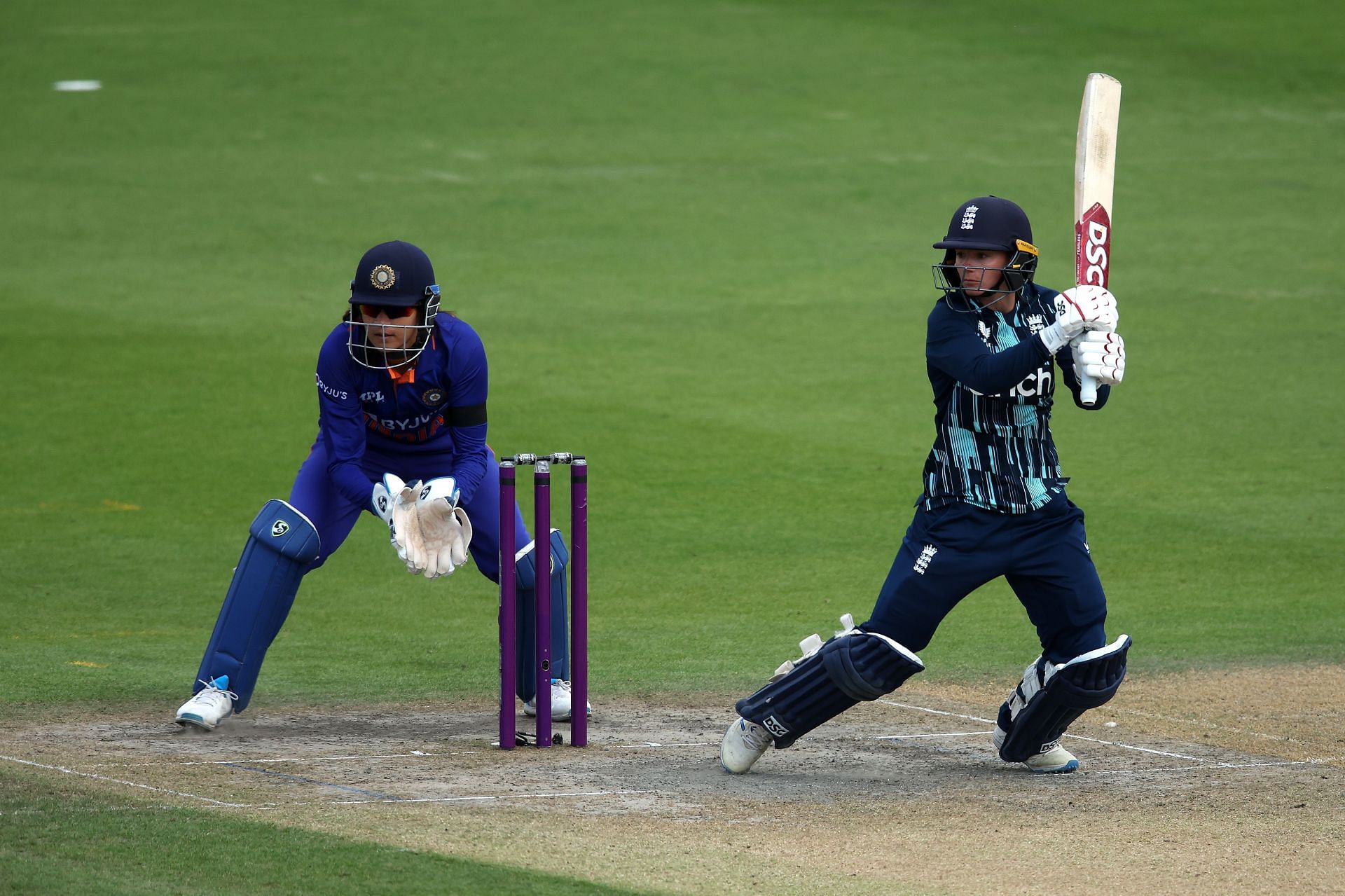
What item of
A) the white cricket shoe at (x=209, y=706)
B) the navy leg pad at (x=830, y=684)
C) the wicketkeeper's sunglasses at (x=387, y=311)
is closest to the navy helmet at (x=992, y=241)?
the navy leg pad at (x=830, y=684)

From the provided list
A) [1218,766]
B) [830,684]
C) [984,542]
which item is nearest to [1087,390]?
[984,542]

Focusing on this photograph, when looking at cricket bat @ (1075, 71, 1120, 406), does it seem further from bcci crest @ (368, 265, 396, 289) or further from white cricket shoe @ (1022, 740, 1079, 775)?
bcci crest @ (368, 265, 396, 289)

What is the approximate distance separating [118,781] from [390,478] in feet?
4.47

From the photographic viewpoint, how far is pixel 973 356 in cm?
593

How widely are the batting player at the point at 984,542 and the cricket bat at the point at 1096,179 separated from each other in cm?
21

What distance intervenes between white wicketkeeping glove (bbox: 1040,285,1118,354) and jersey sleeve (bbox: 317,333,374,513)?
240cm

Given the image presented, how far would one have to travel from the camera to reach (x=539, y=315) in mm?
15742

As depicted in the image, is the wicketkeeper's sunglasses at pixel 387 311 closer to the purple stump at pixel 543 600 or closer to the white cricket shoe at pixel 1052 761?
the purple stump at pixel 543 600

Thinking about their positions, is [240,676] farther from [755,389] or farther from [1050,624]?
[755,389]

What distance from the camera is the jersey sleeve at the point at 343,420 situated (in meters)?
6.62

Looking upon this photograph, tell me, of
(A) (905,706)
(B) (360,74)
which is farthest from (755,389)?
(B) (360,74)

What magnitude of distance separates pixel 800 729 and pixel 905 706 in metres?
1.26

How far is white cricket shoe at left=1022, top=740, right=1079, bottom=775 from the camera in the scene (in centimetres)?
632

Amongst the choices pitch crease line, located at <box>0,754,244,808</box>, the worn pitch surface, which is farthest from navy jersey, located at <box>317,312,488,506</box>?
pitch crease line, located at <box>0,754,244,808</box>
